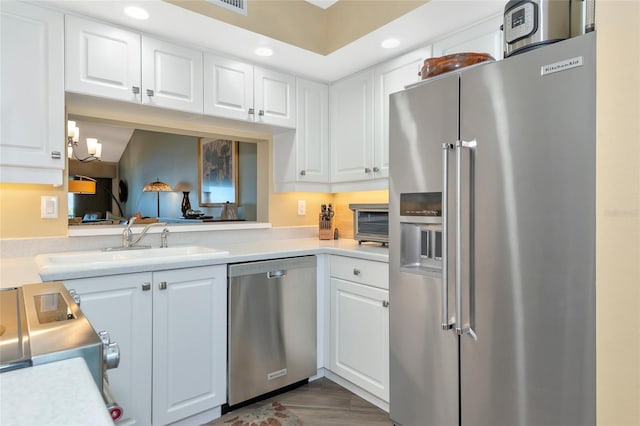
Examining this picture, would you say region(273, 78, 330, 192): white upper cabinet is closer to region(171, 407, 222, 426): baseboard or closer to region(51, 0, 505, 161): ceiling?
region(51, 0, 505, 161): ceiling

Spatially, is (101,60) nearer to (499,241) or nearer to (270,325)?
(270,325)

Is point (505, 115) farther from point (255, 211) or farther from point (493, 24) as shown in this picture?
point (255, 211)

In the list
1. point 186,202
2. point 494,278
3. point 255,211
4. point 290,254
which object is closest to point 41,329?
point 494,278

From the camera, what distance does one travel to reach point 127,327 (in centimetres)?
177

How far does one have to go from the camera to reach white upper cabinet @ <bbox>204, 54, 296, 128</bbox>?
2373 millimetres

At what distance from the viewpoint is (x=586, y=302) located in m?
1.20

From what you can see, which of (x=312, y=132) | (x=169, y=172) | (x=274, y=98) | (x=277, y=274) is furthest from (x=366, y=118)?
(x=169, y=172)

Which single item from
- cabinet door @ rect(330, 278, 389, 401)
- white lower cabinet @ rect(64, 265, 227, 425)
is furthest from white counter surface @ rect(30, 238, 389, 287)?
cabinet door @ rect(330, 278, 389, 401)

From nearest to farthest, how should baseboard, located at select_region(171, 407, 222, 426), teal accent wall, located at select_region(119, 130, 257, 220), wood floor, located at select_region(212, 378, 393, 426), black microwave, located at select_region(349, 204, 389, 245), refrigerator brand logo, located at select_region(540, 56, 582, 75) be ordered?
refrigerator brand logo, located at select_region(540, 56, 582, 75) → baseboard, located at select_region(171, 407, 222, 426) → wood floor, located at select_region(212, 378, 393, 426) → black microwave, located at select_region(349, 204, 389, 245) → teal accent wall, located at select_region(119, 130, 257, 220)

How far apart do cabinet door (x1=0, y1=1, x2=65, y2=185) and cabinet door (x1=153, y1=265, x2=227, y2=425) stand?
794 mm

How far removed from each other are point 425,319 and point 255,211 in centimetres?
183

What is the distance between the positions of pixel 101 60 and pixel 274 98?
1075 millimetres


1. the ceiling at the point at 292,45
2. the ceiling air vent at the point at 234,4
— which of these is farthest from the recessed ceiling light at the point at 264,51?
the ceiling air vent at the point at 234,4

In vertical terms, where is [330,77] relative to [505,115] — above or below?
above
